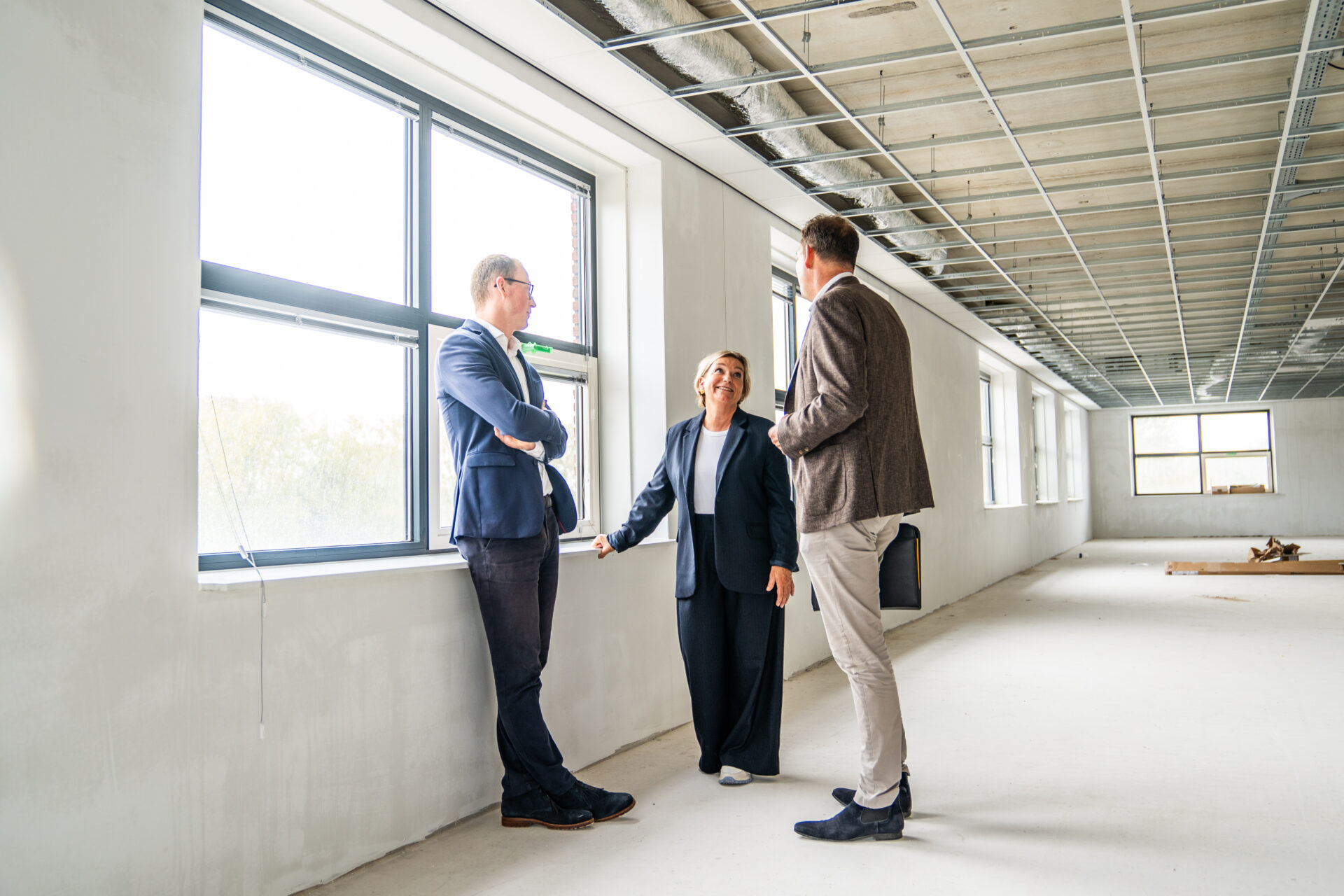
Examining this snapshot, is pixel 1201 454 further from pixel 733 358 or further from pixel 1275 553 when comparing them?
pixel 733 358

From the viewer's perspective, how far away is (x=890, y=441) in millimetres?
2643

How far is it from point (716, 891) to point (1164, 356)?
41.1ft

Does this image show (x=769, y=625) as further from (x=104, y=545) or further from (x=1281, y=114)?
(x=1281, y=114)

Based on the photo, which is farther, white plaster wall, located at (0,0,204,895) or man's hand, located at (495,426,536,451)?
man's hand, located at (495,426,536,451)

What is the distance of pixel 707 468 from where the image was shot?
3.36 m

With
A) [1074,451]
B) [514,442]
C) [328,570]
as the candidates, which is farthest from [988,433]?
[328,570]

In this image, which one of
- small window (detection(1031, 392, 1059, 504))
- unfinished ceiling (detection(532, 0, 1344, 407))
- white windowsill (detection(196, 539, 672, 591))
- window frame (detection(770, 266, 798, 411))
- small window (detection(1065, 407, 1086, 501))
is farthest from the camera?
small window (detection(1065, 407, 1086, 501))

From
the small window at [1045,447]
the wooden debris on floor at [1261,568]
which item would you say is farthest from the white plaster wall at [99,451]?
the small window at [1045,447]

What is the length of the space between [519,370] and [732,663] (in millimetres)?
1290

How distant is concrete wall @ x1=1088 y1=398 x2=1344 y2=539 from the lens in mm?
→ 18469

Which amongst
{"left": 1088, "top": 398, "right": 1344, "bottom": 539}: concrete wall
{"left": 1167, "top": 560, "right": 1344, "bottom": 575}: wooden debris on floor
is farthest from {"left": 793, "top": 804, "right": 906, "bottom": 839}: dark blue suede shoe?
{"left": 1088, "top": 398, "right": 1344, "bottom": 539}: concrete wall

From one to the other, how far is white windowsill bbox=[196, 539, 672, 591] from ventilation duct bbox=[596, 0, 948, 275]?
6.42 ft

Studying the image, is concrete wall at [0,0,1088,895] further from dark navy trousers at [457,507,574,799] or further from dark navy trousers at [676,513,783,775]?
dark navy trousers at [676,513,783,775]

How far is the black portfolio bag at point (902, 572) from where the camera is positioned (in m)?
2.75
